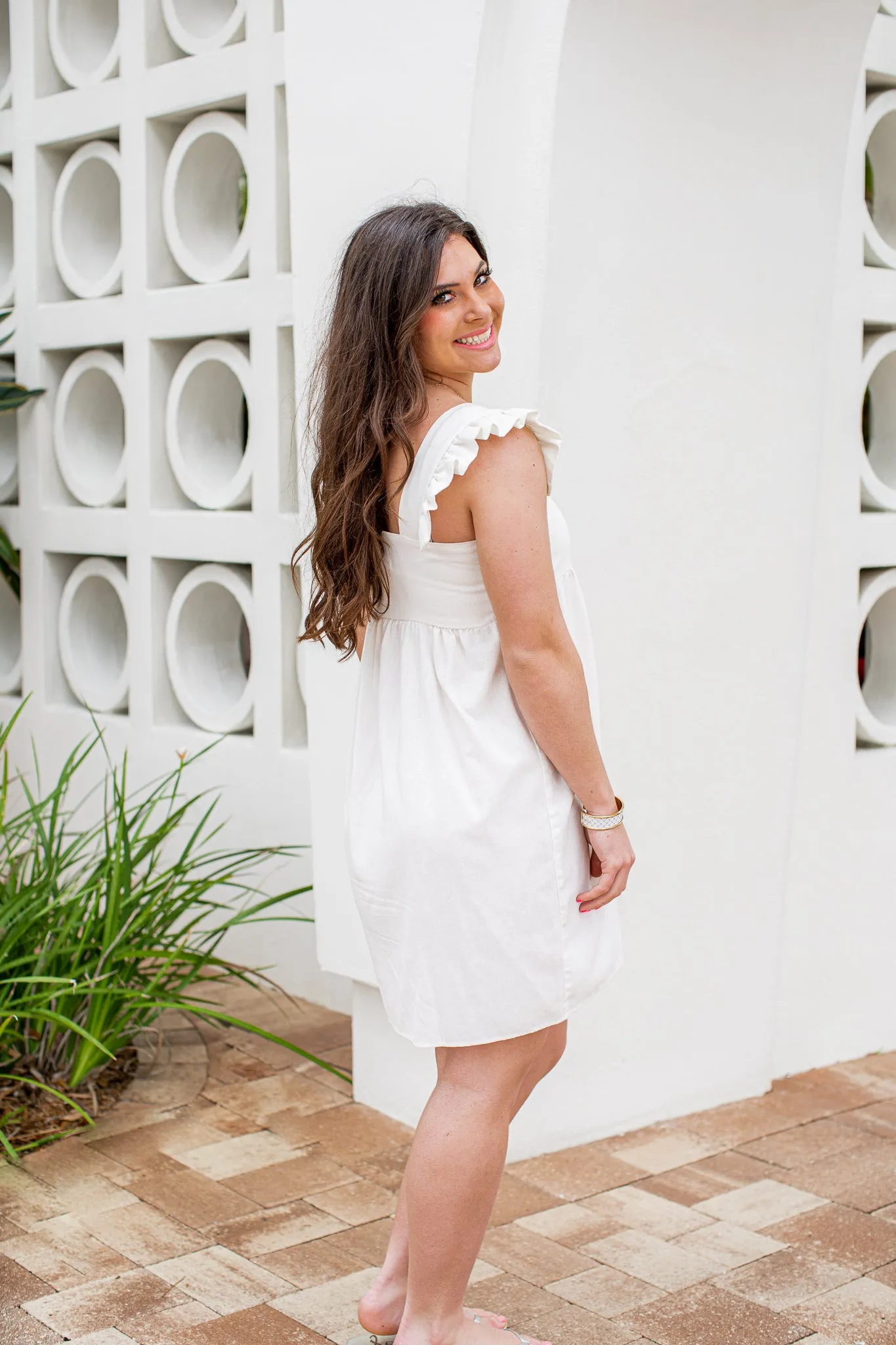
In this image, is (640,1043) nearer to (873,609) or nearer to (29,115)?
(873,609)

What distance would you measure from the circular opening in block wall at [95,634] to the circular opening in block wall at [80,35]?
1267mm

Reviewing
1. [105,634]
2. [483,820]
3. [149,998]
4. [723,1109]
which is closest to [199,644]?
[105,634]

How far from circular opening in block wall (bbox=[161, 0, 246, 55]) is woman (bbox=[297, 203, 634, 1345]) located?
1988mm

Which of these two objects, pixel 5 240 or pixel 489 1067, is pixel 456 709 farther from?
pixel 5 240

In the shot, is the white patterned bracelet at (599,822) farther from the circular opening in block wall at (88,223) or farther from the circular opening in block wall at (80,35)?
the circular opening in block wall at (80,35)

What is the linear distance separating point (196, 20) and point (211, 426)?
0.98 metres

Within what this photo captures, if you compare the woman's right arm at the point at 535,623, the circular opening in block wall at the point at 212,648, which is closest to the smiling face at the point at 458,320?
the woman's right arm at the point at 535,623

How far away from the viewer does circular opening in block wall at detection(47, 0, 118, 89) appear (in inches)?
161

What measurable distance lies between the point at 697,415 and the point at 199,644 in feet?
5.13

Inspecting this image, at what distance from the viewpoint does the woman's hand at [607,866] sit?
6.81 ft

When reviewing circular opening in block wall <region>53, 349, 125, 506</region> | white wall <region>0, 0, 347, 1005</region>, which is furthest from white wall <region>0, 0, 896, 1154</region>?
circular opening in block wall <region>53, 349, 125, 506</region>

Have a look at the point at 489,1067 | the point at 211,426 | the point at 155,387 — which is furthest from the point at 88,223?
the point at 489,1067

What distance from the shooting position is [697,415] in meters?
3.04

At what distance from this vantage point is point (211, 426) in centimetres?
395
